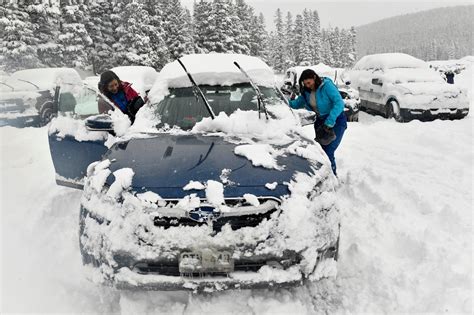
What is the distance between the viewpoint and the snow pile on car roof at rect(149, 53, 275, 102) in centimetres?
443

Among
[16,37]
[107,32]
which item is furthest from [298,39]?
[16,37]

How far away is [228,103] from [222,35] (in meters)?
42.6

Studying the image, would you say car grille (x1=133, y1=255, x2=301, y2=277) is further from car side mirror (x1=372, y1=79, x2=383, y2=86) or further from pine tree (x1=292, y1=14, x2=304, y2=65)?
pine tree (x1=292, y1=14, x2=304, y2=65)

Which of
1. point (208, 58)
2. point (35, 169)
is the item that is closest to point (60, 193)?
point (35, 169)

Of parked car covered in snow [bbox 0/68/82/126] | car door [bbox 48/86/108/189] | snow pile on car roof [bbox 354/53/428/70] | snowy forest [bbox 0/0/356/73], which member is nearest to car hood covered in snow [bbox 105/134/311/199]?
car door [bbox 48/86/108/189]

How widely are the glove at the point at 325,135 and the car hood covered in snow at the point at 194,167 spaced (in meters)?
2.09

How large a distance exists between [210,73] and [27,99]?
9776 mm

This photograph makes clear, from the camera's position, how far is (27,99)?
39.5 ft

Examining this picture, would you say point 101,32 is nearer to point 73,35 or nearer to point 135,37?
point 135,37

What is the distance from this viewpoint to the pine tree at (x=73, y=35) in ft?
111

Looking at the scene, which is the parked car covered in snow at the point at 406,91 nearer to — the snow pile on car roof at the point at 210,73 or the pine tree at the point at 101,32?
the snow pile on car roof at the point at 210,73

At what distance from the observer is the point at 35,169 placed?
6770 mm

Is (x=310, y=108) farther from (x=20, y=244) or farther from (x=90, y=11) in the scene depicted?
(x=90, y=11)

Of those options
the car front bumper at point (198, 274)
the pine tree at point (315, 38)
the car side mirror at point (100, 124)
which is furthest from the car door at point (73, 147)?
the pine tree at point (315, 38)
